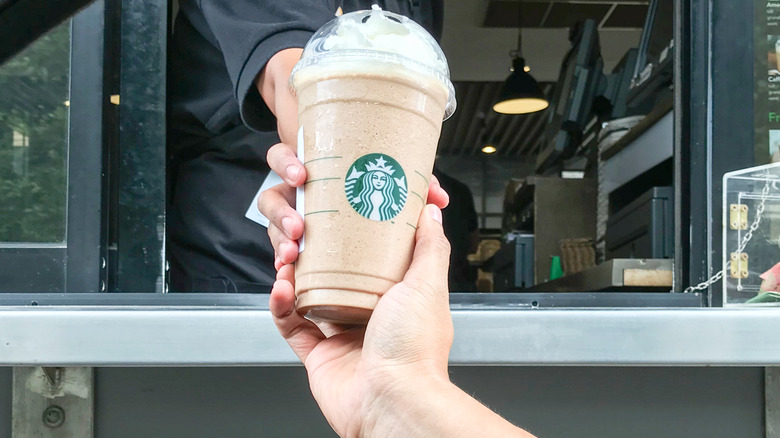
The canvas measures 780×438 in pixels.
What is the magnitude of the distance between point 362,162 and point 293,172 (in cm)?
9

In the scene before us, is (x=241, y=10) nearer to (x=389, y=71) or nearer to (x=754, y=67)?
(x=389, y=71)

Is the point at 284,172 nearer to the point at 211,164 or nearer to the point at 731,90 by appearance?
the point at 211,164

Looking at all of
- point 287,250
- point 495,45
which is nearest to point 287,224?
point 287,250

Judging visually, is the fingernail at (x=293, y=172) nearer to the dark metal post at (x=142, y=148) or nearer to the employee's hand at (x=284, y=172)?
the employee's hand at (x=284, y=172)

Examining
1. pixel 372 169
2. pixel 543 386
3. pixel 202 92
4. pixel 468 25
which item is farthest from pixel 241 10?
pixel 468 25

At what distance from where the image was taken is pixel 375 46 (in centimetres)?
92

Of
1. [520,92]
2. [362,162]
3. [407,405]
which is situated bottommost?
[407,405]

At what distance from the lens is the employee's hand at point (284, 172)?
94 cm

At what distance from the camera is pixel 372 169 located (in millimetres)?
892

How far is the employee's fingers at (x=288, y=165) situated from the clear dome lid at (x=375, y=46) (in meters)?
0.08

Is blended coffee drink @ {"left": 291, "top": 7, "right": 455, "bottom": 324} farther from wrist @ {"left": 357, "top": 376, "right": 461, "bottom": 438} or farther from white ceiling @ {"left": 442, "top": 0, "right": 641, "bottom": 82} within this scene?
white ceiling @ {"left": 442, "top": 0, "right": 641, "bottom": 82}

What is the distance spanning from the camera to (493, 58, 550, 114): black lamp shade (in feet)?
22.2

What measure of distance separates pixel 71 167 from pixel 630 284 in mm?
1508

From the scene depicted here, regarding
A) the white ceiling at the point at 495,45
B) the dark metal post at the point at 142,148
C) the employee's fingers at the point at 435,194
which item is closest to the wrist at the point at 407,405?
the employee's fingers at the point at 435,194
